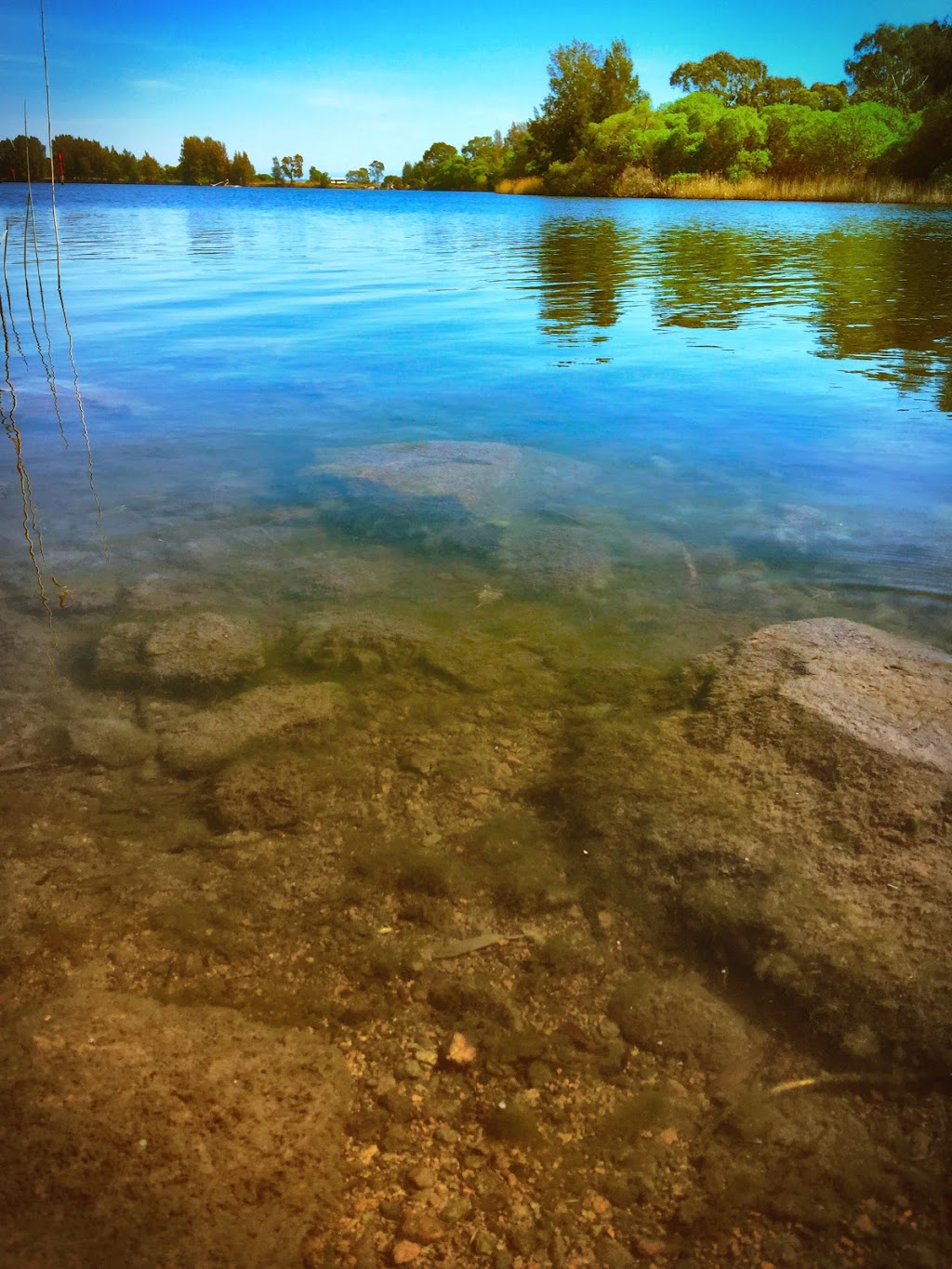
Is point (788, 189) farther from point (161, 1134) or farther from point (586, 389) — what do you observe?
point (161, 1134)

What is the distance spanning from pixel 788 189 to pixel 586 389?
4906 centimetres

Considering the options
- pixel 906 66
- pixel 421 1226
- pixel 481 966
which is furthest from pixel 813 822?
pixel 906 66

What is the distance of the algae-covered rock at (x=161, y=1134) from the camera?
3.84 feet

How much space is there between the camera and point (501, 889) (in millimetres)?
1864

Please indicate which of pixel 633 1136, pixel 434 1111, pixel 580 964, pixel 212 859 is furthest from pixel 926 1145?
pixel 212 859

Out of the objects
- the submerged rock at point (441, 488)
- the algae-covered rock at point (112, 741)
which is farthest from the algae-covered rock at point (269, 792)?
the submerged rock at point (441, 488)

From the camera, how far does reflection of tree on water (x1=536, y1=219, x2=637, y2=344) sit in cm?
972

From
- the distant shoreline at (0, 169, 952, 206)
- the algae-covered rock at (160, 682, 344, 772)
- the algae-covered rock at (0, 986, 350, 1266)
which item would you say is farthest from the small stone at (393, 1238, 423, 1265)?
the distant shoreline at (0, 169, 952, 206)

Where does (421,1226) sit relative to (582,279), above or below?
below

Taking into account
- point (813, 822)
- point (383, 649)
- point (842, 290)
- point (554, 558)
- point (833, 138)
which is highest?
point (833, 138)

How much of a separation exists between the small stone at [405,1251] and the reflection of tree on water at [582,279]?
28.3ft

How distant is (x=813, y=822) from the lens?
201cm

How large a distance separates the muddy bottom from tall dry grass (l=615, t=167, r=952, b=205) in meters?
44.6

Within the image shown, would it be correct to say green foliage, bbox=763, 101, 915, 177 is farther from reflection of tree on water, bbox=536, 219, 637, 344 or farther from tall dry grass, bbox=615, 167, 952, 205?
reflection of tree on water, bbox=536, 219, 637, 344
